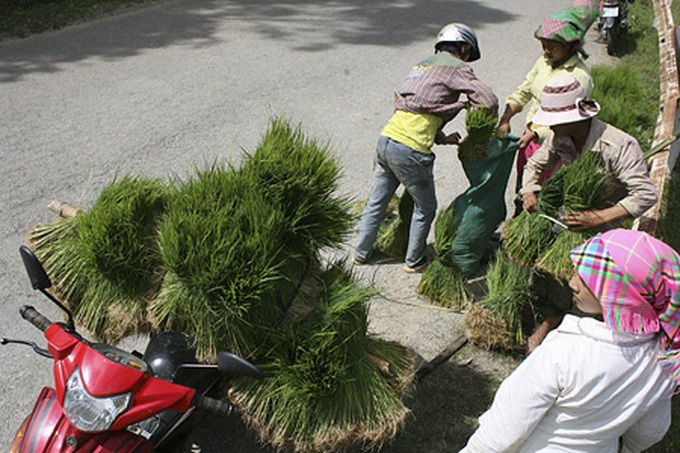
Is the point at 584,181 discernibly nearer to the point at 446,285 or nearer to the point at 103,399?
the point at 446,285

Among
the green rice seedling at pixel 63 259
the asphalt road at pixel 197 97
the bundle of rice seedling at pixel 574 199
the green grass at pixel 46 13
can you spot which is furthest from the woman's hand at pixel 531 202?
the green grass at pixel 46 13

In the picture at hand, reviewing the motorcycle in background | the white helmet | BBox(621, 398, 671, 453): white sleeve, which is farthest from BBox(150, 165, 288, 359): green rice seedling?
the motorcycle in background

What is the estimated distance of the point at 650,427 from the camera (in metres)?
2.06

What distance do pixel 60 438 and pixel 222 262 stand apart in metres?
0.76

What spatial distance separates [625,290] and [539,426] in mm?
506

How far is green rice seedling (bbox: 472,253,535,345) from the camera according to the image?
145 inches

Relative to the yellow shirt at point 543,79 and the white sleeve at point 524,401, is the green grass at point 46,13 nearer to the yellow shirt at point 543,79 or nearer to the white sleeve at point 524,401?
the yellow shirt at point 543,79

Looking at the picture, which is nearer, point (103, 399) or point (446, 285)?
point (103, 399)

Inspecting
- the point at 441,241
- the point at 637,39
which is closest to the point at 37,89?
the point at 441,241

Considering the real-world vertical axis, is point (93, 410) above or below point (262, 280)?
below

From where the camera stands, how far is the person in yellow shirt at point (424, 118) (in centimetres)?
377

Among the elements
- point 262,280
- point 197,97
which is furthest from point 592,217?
point 197,97

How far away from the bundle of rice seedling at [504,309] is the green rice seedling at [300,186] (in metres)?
1.47

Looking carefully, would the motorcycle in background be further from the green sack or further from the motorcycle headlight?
the motorcycle headlight
